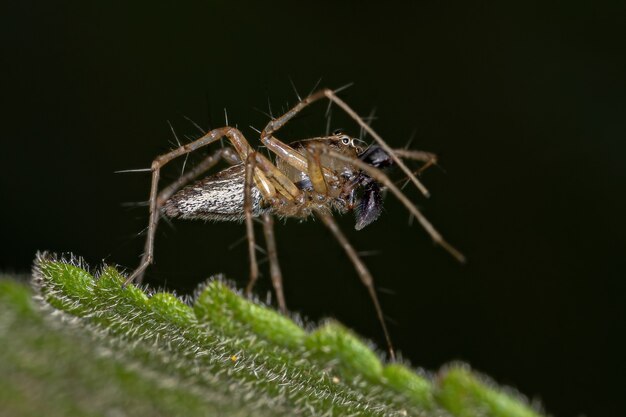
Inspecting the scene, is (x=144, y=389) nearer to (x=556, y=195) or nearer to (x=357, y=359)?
(x=357, y=359)

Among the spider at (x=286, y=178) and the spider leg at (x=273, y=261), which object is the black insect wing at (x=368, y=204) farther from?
the spider leg at (x=273, y=261)

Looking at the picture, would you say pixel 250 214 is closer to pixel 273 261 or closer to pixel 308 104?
pixel 273 261

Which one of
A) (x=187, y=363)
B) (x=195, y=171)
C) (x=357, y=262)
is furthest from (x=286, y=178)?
(x=187, y=363)

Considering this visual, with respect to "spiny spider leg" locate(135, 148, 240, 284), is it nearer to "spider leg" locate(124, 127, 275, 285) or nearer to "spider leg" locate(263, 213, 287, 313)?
"spider leg" locate(124, 127, 275, 285)

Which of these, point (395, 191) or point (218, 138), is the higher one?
point (218, 138)

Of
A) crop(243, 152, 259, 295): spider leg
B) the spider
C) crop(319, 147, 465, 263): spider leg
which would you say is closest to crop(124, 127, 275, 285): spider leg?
the spider

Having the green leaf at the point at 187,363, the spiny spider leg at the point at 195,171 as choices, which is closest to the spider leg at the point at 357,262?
the spiny spider leg at the point at 195,171
